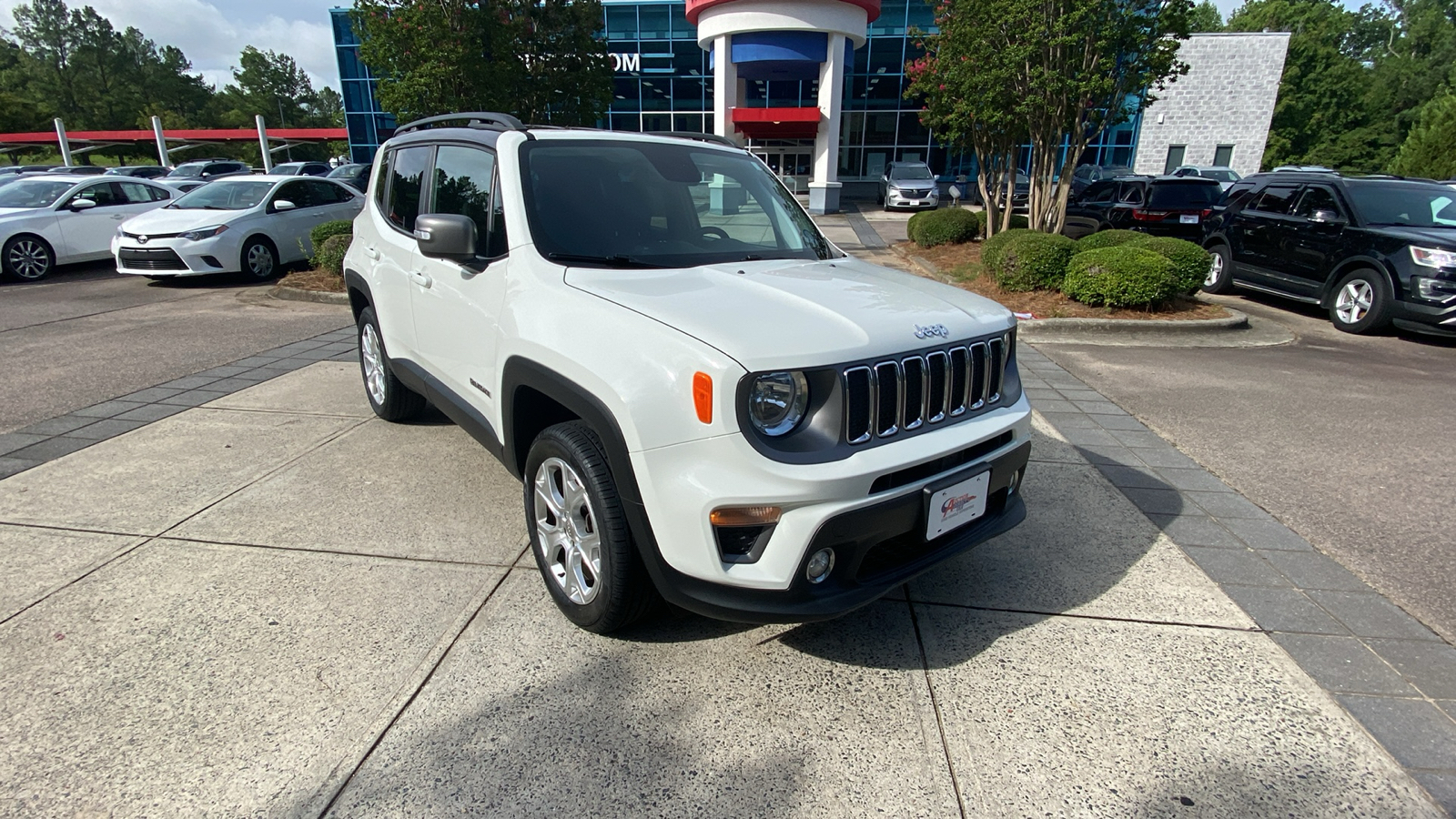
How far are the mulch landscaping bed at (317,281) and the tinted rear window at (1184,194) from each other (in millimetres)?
13027

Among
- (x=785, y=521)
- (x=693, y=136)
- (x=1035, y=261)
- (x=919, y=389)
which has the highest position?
(x=693, y=136)

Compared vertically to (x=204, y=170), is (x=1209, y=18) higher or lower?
higher

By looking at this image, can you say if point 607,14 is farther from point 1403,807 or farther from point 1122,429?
point 1403,807

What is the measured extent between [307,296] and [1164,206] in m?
13.6

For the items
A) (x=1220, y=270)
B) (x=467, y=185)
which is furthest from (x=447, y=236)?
(x=1220, y=270)

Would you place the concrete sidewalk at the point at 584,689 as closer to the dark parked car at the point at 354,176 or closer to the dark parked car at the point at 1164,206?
the dark parked car at the point at 1164,206

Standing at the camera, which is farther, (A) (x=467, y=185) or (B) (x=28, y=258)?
(B) (x=28, y=258)

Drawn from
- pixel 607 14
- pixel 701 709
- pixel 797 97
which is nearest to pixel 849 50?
pixel 797 97

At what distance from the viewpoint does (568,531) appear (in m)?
2.86

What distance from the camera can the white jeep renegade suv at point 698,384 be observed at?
7.35ft

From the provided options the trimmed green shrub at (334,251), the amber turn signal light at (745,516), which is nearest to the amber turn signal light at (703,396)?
the amber turn signal light at (745,516)

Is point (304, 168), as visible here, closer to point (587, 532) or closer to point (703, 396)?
point (587, 532)

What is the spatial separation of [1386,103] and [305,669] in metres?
73.4

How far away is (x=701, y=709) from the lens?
8.23 feet
